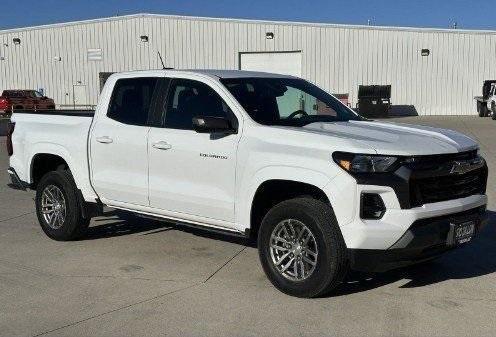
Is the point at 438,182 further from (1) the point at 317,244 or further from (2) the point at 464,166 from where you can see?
(1) the point at 317,244

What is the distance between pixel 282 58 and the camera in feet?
129

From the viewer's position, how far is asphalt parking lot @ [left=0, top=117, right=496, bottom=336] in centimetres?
442

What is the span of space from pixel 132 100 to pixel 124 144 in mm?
517

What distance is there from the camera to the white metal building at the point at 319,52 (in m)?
38.1

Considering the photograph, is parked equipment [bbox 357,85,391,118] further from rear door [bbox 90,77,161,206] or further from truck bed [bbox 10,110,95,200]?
rear door [bbox 90,77,161,206]

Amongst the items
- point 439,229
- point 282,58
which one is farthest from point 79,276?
point 282,58

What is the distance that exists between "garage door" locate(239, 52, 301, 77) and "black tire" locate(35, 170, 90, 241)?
3249 cm

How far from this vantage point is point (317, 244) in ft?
15.7

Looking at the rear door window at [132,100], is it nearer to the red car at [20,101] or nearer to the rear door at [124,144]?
the rear door at [124,144]

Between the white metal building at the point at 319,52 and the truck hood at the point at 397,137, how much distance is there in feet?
111

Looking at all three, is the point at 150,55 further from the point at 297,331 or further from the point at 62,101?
the point at 297,331

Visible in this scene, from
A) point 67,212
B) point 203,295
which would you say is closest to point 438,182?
point 203,295

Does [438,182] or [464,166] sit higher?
[464,166]

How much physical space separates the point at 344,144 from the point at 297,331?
1421 mm
